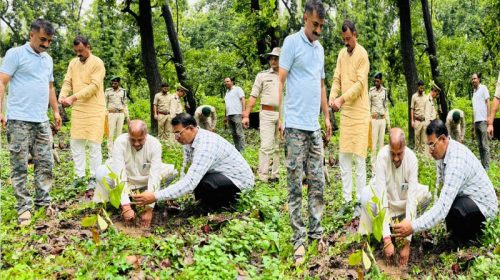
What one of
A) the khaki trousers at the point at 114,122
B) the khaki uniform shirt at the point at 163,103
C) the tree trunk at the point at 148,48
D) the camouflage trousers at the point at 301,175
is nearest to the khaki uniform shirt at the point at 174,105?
the khaki uniform shirt at the point at 163,103

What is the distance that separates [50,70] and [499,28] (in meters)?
15.0

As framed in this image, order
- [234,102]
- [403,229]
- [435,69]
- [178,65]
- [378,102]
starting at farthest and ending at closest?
[435,69], [178,65], [234,102], [378,102], [403,229]

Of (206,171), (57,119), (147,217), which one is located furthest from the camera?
(57,119)

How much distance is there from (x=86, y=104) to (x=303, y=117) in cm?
370

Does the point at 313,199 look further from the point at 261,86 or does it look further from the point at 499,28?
the point at 499,28

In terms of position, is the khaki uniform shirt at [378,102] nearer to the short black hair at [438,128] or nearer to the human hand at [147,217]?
the short black hair at [438,128]

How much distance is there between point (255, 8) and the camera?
15.9 meters

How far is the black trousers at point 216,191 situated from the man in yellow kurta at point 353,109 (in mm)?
1478

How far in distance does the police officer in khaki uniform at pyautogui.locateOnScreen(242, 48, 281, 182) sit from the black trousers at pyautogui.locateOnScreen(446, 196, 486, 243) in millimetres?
3624

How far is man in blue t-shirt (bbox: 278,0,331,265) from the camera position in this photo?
4.86m

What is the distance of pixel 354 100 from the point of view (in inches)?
252

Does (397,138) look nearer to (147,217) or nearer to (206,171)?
(206,171)

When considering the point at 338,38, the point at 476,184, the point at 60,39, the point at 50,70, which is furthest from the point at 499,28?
the point at 60,39

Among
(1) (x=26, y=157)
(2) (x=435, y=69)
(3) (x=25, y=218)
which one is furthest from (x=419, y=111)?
(3) (x=25, y=218)
